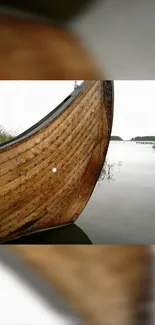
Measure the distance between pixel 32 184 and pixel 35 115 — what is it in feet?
1.38

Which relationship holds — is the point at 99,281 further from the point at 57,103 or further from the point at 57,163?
the point at 57,103

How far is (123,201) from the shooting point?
2.20m

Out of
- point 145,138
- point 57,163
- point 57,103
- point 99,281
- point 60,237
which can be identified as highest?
point 57,103

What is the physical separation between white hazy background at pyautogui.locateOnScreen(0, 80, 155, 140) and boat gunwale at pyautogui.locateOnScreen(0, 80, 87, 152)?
0.02 meters

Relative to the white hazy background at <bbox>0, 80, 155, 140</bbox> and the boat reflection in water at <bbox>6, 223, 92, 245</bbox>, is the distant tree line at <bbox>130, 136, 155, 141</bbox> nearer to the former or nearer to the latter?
the white hazy background at <bbox>0, 80, 155, 140</bbox>

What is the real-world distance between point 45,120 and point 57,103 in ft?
0.42

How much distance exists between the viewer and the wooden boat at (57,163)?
7.19 ft

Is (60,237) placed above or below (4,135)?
below

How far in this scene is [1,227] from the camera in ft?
7.18

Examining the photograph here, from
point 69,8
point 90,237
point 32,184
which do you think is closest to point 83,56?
point 69,8

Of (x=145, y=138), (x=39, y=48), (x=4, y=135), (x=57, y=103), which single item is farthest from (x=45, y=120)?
(x=145, y=138)

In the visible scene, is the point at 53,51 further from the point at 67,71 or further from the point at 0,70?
the point at 0,70

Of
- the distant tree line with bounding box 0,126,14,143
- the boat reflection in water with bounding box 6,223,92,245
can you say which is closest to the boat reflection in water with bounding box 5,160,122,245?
the boat reflection in water with bounding box 6,223,92,245

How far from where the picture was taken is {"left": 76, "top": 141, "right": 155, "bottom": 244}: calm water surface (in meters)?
2.17
